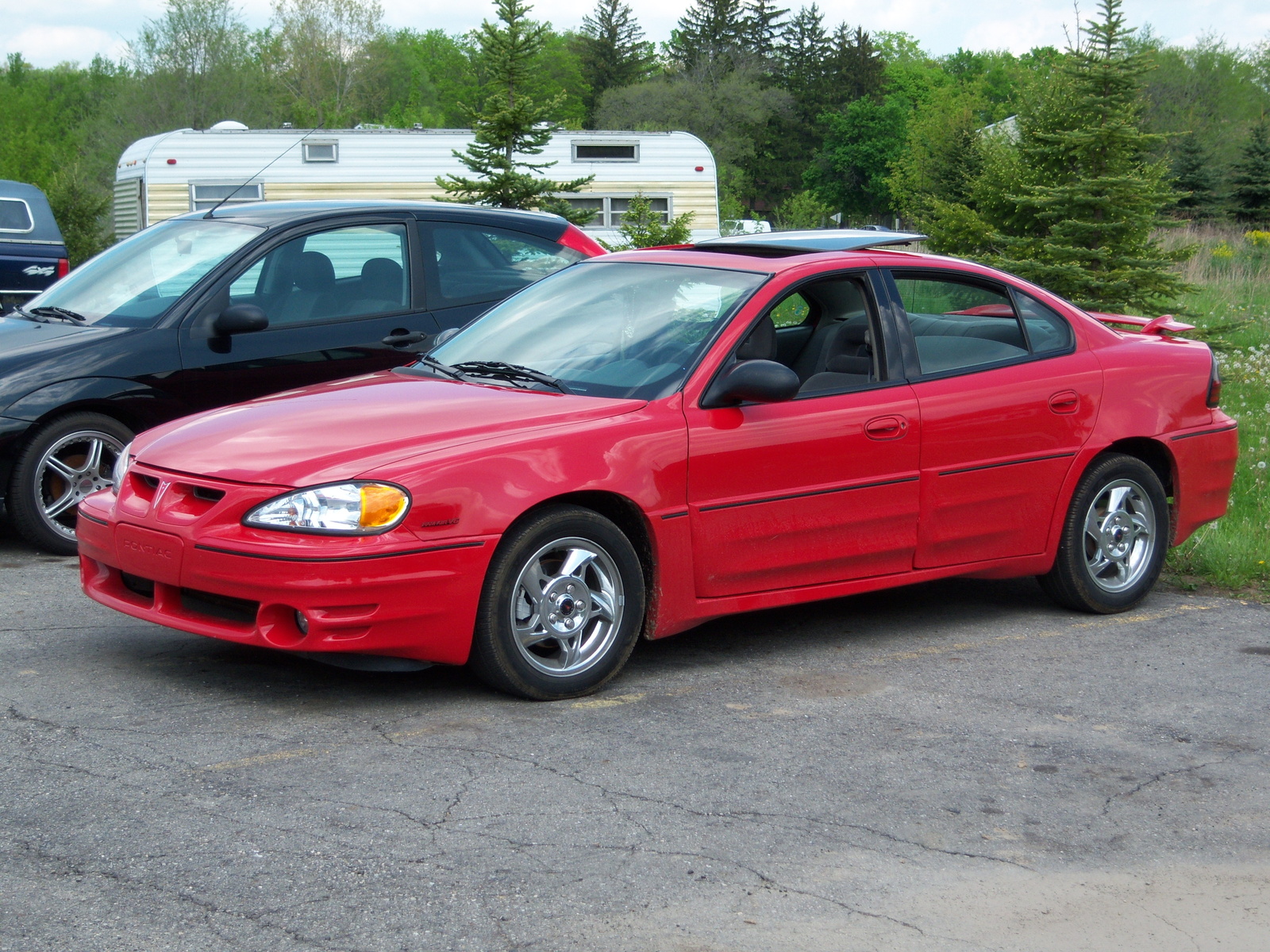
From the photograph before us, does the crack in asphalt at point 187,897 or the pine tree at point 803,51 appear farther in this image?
the pine tree at point 803,51

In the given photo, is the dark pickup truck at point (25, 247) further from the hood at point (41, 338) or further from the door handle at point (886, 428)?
the door handle at point (886, 428)

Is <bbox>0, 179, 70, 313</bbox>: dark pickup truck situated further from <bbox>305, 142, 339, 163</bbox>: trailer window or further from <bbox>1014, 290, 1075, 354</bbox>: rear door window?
<bbox>1014, 290, 1075, 354</bbox>: rear door window

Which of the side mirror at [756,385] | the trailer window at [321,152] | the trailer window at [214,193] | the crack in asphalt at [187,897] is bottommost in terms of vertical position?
the crack in asphalt at [187,897]

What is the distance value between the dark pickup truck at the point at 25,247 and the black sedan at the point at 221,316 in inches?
275

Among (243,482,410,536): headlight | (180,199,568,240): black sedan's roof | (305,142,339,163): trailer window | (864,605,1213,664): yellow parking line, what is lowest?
(864,605,1213,664): yellow parking line

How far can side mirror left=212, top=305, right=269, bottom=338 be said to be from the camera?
723 cm

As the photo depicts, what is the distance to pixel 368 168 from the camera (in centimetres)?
2383

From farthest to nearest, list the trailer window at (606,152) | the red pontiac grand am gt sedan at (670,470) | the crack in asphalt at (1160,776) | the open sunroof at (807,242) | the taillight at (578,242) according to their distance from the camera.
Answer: the trailer window at (606,152) < the taillight at (578,242) < the open sunroof at (807,242) < the red pontiac grand am gt sedan at (670,470) < the crack in asphalt at (1160,776)

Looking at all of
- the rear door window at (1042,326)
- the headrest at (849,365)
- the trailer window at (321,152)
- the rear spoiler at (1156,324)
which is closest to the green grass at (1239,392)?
the rear spoiler at (1156,324)

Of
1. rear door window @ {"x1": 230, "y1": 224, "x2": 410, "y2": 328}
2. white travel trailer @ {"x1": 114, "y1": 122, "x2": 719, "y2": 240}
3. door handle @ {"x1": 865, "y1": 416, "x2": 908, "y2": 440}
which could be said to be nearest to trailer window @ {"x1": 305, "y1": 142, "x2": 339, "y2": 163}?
white travel trailer @ {"x1": 114, "y1": 122, "x2": 719, "y2": 240}

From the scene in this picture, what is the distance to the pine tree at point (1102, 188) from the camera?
14.0 meters

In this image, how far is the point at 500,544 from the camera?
476 cm

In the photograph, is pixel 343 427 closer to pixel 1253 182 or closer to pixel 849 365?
pixel 849 365

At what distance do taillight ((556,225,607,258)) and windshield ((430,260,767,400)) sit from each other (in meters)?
2.42
